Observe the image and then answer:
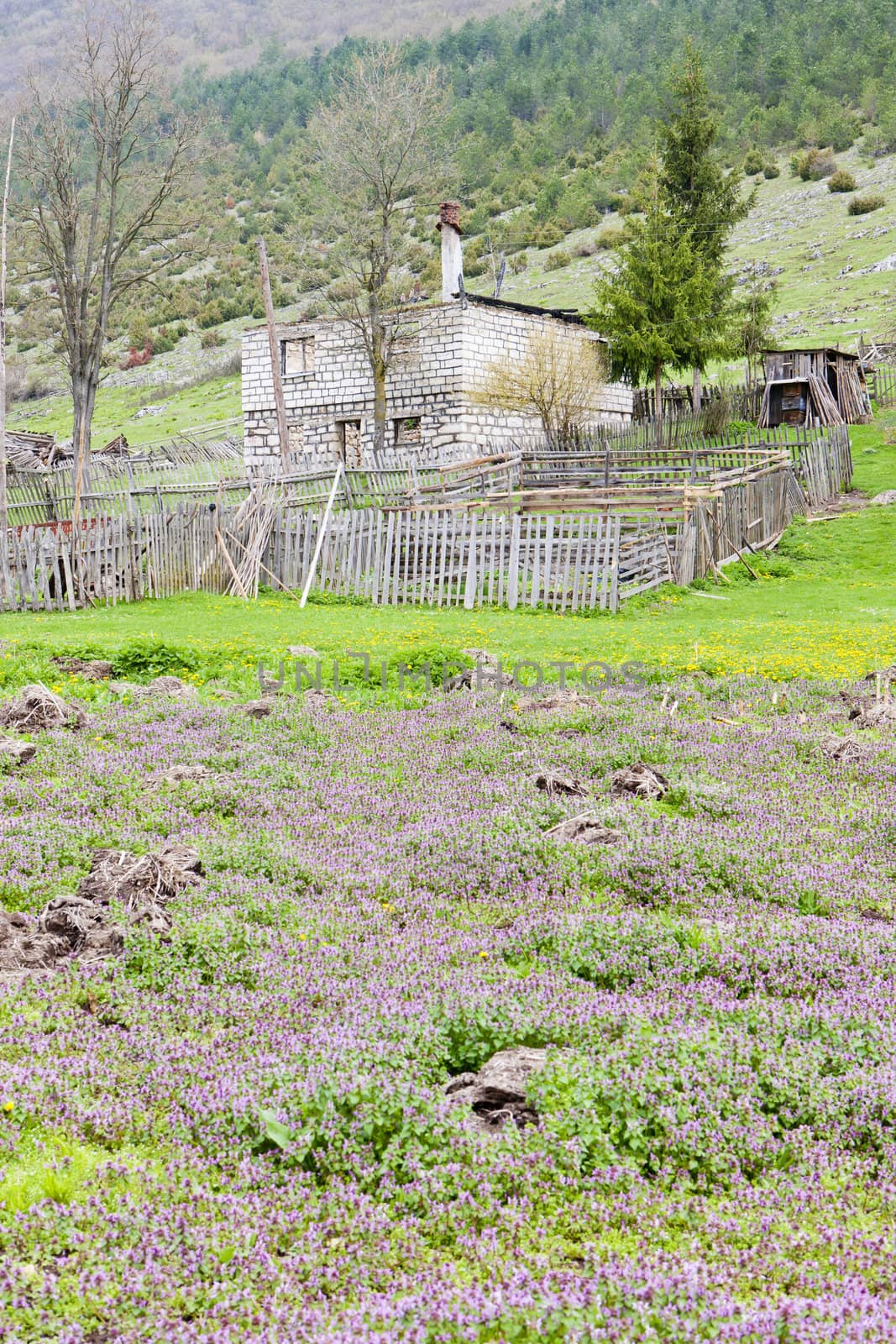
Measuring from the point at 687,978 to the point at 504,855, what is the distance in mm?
1730

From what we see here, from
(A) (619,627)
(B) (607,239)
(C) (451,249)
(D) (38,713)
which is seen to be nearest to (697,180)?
(C) (451,249)

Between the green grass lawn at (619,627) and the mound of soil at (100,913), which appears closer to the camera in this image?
the mound of soil at (100,913)

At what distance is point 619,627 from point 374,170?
32.0 meters

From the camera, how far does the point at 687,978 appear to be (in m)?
5.07

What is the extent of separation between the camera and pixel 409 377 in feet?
128

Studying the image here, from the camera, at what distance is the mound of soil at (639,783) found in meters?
7.80

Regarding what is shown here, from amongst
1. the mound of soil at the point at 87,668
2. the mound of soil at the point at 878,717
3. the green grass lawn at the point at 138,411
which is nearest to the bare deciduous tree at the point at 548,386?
the green grass lawn at the point at 138,411

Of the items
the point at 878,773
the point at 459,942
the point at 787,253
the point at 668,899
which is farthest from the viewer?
the point at 787,253

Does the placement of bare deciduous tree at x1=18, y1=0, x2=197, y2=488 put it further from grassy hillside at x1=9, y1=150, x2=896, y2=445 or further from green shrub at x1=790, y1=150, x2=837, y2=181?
green shrub at x1=790, y1=150, x2=837, y2=181

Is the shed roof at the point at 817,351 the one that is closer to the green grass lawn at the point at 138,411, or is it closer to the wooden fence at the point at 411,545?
the wooden fence at the point at 411,545

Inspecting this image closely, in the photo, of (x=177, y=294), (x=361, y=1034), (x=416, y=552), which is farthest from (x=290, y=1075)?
(x=177, y=294)

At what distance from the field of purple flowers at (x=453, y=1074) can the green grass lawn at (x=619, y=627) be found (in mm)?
5855

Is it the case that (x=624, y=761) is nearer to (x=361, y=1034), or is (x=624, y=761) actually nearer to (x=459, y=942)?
(x=459, y=942)

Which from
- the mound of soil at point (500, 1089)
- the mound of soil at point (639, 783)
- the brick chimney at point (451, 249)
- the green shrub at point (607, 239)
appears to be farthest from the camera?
the green shrub at point (607, 239)
